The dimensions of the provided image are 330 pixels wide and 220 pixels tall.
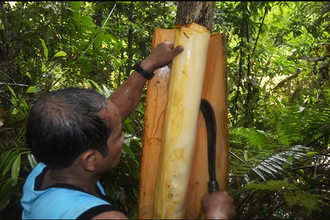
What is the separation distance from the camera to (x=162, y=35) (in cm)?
144

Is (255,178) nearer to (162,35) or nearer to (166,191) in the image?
(166,191)

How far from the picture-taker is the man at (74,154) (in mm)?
1027

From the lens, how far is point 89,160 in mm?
1173

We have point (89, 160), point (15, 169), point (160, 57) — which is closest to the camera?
point (89, 160)

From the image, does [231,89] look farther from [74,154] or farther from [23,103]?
[74,154]

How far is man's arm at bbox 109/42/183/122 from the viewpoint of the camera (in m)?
1.39

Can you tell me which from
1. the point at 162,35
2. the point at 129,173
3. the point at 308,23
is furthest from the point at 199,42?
the point at 308,23

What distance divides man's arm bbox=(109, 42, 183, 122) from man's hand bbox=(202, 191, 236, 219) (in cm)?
59

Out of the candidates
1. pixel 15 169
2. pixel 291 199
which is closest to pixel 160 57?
pixel 291 199

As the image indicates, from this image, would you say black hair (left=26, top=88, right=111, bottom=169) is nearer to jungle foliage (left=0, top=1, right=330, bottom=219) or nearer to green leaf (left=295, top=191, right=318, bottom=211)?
jungle foliage (left=0, top=1, right=330, bottom=219)

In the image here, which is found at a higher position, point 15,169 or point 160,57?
point 160,57

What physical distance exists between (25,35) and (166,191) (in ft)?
6.91

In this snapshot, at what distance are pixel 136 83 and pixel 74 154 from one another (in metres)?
0.56

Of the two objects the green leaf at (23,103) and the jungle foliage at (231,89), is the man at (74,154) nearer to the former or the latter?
the jungle foliage at (231,89)
